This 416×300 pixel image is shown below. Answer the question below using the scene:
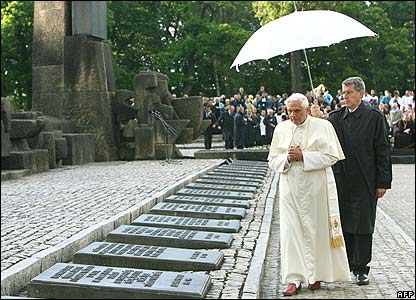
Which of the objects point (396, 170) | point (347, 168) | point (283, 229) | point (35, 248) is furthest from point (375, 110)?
point (396, 170)

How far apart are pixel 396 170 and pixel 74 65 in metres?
10.1

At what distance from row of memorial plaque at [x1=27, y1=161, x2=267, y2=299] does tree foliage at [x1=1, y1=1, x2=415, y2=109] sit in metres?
19.7

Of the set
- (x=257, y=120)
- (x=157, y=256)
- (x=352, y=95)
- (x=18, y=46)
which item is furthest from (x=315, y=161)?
(x=18, y=46)

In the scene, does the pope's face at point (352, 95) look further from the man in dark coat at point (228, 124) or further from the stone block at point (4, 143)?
the man in dark coat at point (228, 124)

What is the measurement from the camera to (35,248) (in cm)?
610

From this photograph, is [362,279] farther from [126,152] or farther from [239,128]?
[239,128]

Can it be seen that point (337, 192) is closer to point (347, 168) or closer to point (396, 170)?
point (347, 168)

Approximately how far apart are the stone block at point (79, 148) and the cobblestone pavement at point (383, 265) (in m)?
7.52

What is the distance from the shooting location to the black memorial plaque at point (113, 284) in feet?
15.7

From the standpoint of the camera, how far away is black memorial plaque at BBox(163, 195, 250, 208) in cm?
959

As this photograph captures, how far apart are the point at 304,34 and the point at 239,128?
15359mm

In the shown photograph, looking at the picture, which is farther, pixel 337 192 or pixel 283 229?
pixel 337 192

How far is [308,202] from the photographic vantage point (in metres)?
5.82

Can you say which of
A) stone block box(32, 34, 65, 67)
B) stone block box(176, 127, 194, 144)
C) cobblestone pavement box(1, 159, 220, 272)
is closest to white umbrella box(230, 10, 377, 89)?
cobblestone pavement box(1, 159, 220, 272)
